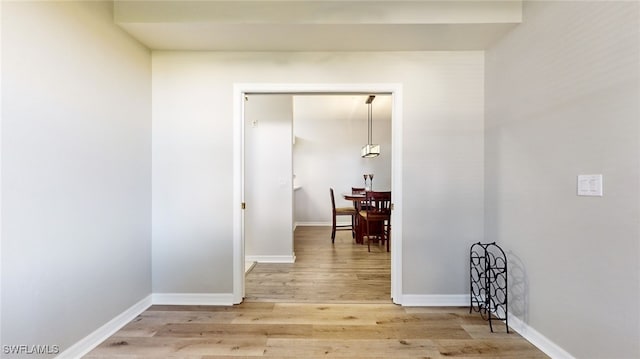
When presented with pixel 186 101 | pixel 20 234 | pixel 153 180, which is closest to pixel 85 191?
pixel 20 234

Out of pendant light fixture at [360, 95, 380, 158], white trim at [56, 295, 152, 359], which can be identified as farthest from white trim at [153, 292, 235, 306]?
pendant light fixture at [360, 95, 380, 158]

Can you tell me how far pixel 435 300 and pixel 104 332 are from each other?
8.34ft

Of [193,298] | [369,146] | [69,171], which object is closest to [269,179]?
[193,298]

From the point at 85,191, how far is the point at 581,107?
3.00 meters

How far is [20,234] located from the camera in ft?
4.63

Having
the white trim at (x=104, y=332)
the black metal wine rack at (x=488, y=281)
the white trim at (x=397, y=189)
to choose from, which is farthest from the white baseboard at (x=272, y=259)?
the black metal wine rack at (x=488, y=281)

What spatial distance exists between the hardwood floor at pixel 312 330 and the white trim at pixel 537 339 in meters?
0.06

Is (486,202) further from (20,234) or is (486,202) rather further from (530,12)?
(20,234)

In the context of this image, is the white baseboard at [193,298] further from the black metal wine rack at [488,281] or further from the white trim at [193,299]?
the black metal wine rack at [488,281]

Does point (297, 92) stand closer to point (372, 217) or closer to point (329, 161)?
point (372, 217)

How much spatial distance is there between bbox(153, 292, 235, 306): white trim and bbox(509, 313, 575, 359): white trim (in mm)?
2230

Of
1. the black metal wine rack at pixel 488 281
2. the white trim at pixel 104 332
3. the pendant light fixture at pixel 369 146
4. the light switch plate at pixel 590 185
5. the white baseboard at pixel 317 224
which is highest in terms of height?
the pendant light fixture at pixel 369 146

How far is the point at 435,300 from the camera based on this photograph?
8.00 ft

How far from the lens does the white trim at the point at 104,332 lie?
172cm
